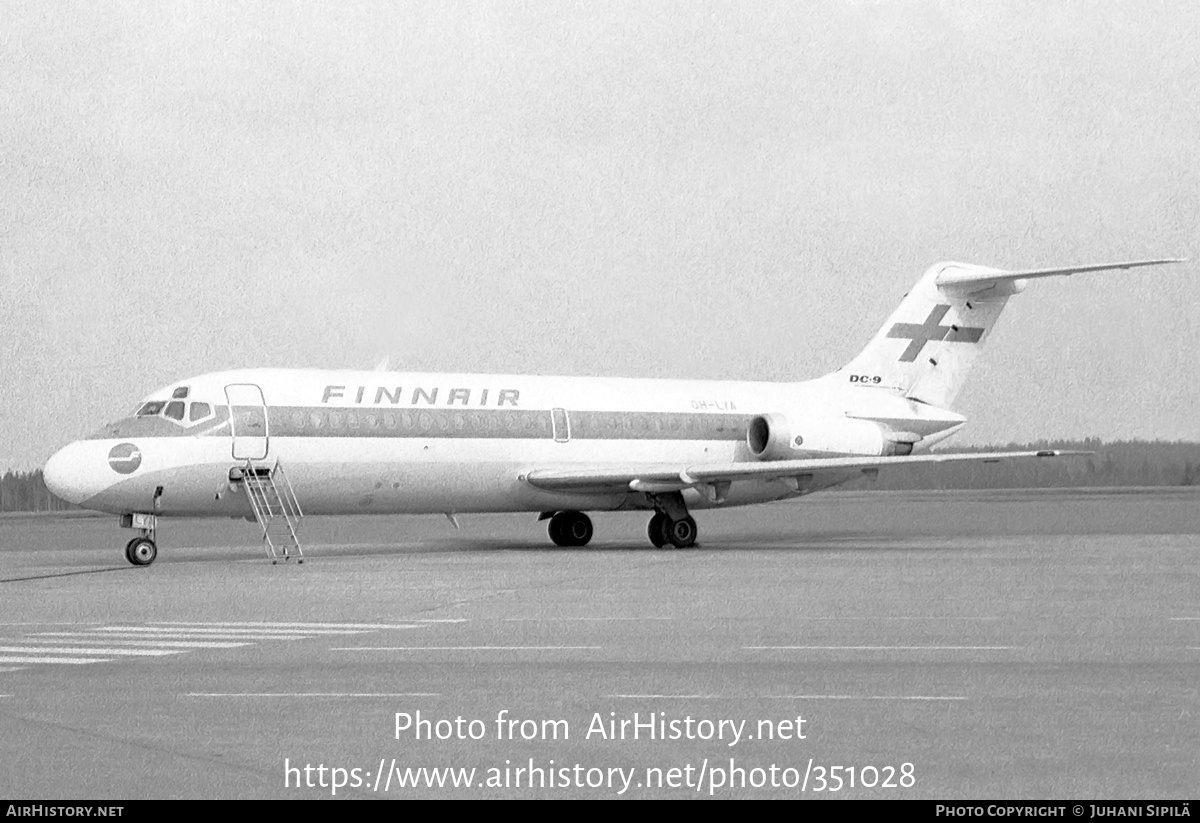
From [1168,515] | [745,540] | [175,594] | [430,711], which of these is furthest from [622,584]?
[1168,515]

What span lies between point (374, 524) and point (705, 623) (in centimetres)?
→ 3395

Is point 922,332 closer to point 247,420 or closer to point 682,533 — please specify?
point 682,533

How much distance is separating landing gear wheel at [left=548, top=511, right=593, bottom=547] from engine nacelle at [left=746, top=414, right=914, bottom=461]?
384 centimetres

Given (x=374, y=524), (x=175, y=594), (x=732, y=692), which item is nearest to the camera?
(x=732, y=692)

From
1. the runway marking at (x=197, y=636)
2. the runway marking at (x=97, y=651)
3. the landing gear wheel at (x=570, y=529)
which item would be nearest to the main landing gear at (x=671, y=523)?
the landing gear wheel at (x=570, y=529)

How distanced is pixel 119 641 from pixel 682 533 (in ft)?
57.5

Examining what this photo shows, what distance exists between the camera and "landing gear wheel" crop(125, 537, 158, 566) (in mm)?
24562

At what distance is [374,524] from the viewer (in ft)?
157

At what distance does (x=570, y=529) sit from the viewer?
1283 inches

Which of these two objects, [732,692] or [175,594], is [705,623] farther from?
[175,594]

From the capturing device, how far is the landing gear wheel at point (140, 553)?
967 inches

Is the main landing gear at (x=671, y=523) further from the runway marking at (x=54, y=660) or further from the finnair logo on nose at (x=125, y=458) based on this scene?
the runway marking at (x=54, y=660)

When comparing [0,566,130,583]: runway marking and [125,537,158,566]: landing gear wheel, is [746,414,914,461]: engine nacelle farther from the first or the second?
[0,566,130,583]: runway marking

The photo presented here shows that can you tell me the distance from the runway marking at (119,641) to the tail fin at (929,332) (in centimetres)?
2304
